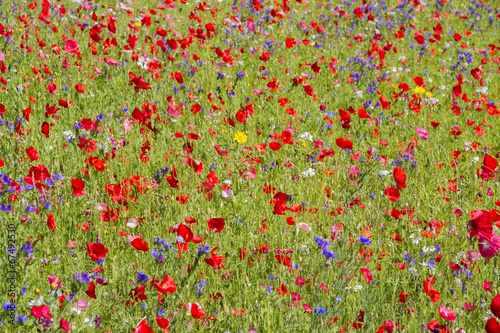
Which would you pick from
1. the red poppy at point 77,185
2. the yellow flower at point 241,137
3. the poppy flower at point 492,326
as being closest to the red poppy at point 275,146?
the yellow flower at point 241,137

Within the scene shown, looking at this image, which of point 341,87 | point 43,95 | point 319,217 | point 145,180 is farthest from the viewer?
point 341,87

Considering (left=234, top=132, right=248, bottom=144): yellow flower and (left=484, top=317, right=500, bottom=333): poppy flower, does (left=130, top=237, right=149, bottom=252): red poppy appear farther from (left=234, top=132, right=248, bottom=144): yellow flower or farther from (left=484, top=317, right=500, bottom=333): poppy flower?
(left=234, top=132, right=248, bottom=144): yellow flower

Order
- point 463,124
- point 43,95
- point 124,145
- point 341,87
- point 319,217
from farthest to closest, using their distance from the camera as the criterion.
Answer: point 341,87 → point 463,124 → point 43,95 → point 124,145 → point 319,217

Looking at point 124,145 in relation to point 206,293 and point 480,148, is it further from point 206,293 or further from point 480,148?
point 480,148

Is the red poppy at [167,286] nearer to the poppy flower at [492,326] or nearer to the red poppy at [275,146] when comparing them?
the poppy flower at [492,326]

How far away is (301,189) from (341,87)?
2.29 meters

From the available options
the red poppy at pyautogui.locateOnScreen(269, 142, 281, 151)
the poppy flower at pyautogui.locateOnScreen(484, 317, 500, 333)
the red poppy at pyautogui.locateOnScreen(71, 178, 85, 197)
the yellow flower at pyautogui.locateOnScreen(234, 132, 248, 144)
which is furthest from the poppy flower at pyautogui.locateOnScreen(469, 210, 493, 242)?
the yellow flower at pyautogui.locateOnScreen(234, 132, 248, 144)

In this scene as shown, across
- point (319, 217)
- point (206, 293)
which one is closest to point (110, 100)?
point (319, 217)

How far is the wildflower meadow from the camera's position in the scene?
Answer: 78.0 inches

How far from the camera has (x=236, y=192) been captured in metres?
3.04

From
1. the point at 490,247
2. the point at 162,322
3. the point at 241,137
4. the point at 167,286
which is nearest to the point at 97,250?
the point at 167,286

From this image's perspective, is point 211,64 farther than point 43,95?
Yes

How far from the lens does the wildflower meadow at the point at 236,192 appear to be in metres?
1.98

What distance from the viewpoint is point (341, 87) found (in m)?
5.09
